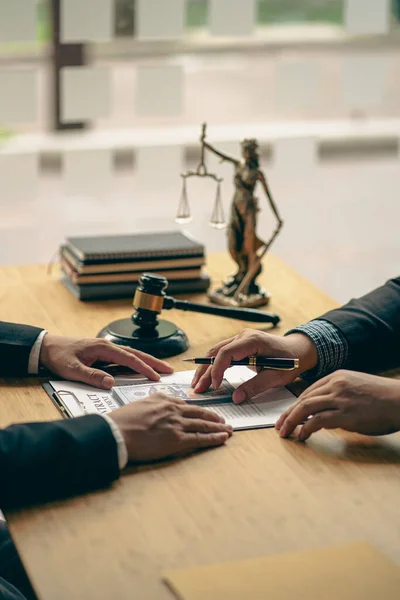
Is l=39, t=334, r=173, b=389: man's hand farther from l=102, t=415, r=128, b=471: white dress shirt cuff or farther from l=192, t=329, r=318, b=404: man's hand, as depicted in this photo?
l=102, t=415, r=128, b=471: white dress shirt cuff

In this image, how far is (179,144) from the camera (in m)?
4.29

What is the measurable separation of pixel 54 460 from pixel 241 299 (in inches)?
35.9

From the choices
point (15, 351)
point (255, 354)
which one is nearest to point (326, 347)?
point (255, 354)

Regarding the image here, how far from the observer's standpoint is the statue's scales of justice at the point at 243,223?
211 cm

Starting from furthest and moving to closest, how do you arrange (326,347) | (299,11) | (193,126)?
(193,126), (299,11), (326,347)

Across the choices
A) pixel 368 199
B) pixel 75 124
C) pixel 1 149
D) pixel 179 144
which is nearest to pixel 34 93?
pixel 179 144

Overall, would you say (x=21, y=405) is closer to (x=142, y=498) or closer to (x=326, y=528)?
(x=142, y=498)

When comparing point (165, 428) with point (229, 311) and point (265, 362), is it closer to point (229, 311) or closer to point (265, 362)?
point (265, 362)

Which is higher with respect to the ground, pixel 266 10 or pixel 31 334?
pixel 266 10

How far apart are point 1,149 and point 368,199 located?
198 cm

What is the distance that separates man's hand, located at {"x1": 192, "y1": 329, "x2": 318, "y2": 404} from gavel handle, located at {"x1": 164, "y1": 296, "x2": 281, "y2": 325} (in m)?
0.19

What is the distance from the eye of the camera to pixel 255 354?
1.69 metres

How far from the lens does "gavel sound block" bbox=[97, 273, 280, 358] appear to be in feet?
6.07

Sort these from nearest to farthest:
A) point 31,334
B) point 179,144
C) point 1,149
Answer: point 31,334
point 179,144
point 1,149
